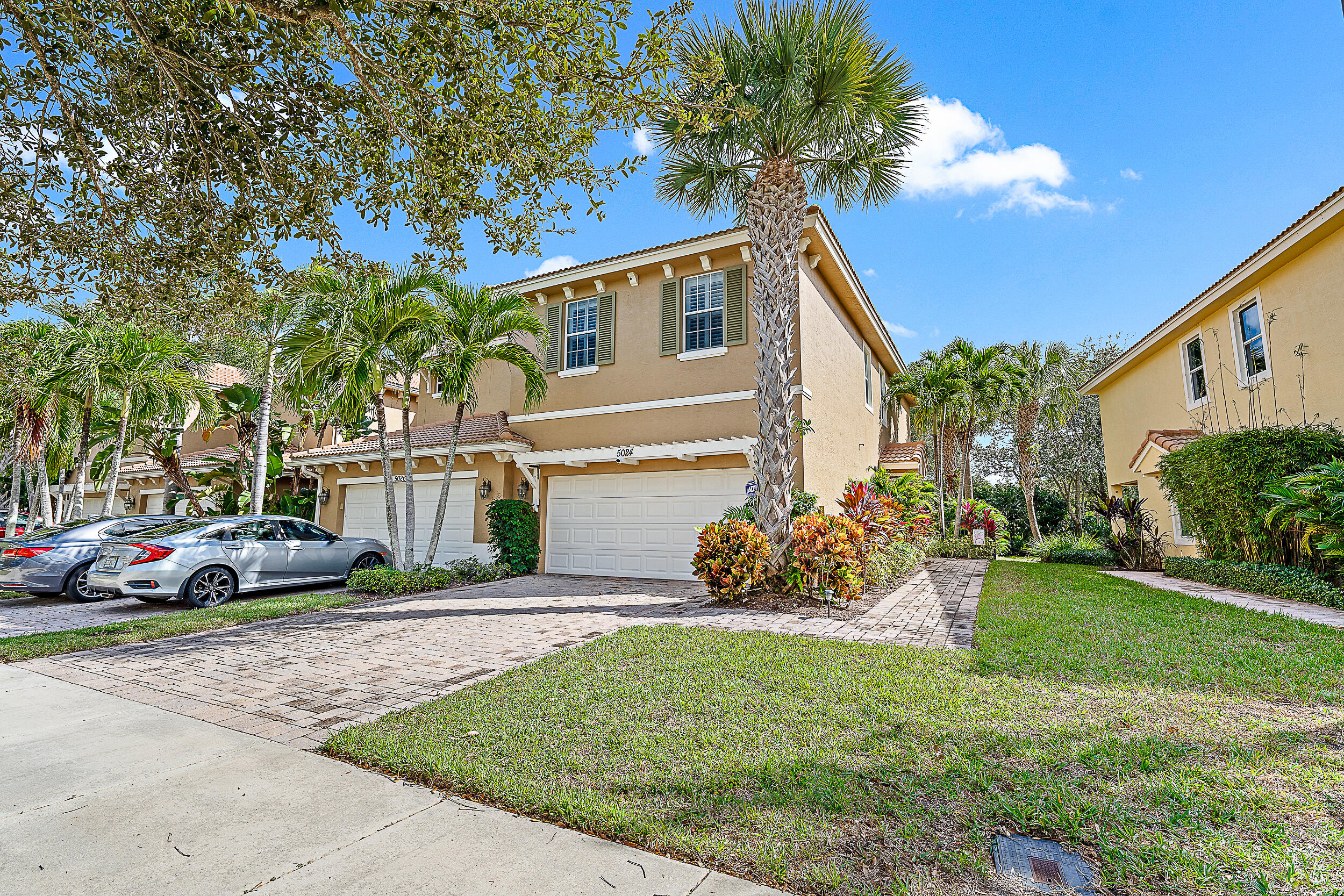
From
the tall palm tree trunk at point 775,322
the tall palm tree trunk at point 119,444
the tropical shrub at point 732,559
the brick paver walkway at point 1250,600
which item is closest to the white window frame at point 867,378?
the brick paver walkway at point 1250,600

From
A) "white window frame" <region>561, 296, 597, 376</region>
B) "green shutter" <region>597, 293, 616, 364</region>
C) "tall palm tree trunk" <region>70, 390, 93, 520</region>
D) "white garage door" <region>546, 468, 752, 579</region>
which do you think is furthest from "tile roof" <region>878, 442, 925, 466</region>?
"tall palm tree trunk" <region>70, 390, 93, 520</region>

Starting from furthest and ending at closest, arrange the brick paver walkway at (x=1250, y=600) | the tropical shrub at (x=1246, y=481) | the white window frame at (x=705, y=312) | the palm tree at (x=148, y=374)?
1. the palm tree at (x=148, y=374)
2. the white window frame at (x=705, y=312)
3. the tropical shrub at (x=1246, y=481)
4. the brick paver walkway at (x=1250, y=600)

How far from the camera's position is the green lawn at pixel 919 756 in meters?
2.63

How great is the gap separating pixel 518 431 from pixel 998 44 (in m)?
11.5

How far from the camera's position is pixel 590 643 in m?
6.79

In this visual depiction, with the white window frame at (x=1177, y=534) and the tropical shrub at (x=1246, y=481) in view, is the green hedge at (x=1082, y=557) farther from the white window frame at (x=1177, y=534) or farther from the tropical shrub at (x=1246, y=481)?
the tropical shrub at (x=1246, y=481)

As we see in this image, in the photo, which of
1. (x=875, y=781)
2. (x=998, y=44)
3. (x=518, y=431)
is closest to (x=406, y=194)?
(x=875, y=781)

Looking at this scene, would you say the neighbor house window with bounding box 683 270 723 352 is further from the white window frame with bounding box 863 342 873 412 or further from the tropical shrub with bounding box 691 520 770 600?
the white window frame with bounding box 863 342 873 412

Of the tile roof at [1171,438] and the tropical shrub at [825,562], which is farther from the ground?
the tile roof at [1171,438]

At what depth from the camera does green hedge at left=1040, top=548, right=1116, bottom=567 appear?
55.1 feet

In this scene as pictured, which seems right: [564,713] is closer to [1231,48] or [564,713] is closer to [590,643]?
[590,643]

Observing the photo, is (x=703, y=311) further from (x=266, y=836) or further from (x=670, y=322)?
(x=266, y=836)

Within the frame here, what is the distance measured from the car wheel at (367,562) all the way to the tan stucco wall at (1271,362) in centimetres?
1781

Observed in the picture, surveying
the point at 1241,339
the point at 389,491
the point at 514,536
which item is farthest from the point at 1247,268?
the point at 389,491
